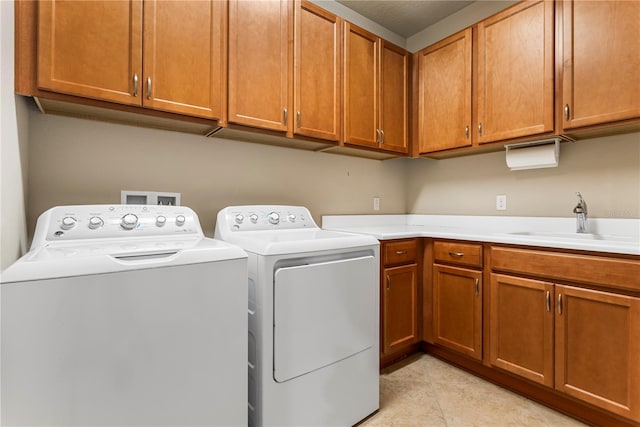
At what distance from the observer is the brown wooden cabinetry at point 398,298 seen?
2033 millimetres

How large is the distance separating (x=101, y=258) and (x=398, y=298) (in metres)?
1.71

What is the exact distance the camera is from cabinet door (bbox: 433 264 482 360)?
1979 mm

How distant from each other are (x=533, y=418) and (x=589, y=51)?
6.42ft

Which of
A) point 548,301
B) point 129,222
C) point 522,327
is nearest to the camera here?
point 129,222

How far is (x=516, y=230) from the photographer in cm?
229

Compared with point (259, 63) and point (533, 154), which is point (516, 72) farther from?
point (259, 63)

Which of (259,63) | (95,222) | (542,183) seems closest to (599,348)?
(542,183)

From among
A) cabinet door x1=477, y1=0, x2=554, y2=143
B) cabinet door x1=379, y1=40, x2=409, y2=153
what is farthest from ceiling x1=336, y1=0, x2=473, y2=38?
cabinet door x1=477, y1=0, x2=554, y2=143

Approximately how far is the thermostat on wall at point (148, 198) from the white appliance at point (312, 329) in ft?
1.24

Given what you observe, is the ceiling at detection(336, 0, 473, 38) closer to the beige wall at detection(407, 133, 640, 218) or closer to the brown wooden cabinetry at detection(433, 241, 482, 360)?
the beige wall at detection(407, 133, 640, 218)

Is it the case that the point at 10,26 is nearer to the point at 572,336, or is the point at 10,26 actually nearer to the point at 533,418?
the point at 572,336

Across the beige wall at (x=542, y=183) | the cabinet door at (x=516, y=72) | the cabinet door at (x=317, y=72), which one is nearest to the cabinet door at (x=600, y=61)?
the cabinet door at (x=516, y=72)

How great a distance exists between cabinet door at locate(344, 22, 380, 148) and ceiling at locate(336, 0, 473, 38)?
0.36m

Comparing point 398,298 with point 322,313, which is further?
point 398,298
